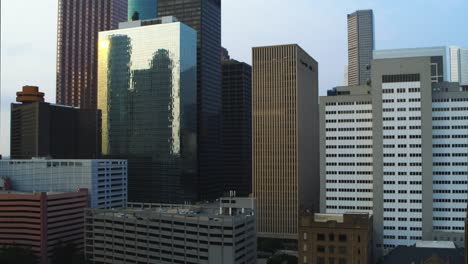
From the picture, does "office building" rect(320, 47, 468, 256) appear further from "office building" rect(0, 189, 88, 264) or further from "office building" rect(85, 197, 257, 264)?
"office building" rect(0, 189, 88, 264)

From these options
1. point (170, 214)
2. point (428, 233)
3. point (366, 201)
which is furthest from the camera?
point (366, 201)

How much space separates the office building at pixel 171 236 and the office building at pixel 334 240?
22411mm

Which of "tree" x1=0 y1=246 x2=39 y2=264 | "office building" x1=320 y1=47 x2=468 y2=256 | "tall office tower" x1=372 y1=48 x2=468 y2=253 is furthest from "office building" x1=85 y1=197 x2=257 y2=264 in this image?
"tall office tower" x1=372 y1=48 x2=468 y2=253

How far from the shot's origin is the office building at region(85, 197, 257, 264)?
13650cm

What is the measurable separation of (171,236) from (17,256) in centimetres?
4740

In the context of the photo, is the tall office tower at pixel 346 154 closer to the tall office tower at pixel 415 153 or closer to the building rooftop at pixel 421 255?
the tall office tower at pixel 415 153

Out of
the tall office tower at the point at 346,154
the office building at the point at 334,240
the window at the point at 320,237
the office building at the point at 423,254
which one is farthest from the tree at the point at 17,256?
the office building at the point at 423,254

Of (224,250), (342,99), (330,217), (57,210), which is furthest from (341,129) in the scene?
(57,210)

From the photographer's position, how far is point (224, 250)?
446 feet

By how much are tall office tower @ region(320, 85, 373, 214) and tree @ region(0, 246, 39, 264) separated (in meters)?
98.4

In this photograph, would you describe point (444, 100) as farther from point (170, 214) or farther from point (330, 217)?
point (170, 214)

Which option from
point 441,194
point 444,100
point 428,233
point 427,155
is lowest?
point 428,233

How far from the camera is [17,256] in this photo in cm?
15275

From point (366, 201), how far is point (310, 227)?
69.6 metres
